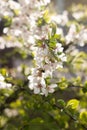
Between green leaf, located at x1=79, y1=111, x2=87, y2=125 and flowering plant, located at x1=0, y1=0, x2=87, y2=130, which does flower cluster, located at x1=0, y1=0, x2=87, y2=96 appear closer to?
flowering plant, located at x1=0, y1=0, x2=87, y2=130

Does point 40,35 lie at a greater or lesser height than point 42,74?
greater

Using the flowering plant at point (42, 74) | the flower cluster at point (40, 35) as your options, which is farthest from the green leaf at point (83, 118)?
the flower cluster at point (40, 35)

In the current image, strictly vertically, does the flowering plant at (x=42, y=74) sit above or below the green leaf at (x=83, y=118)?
above

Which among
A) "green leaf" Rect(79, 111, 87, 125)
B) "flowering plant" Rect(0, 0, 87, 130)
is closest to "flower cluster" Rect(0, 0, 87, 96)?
"flowering plant" Rect(0, 0, 87, 130)

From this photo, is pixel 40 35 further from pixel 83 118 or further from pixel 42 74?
pixel 83 118

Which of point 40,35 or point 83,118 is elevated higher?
point 40,35

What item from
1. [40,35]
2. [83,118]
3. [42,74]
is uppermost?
[40,35]

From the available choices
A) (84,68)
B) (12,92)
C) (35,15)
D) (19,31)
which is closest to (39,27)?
(35,15)

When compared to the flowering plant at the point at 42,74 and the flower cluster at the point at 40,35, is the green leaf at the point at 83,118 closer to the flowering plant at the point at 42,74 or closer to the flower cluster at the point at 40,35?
the flowering plant at the point at 42,74

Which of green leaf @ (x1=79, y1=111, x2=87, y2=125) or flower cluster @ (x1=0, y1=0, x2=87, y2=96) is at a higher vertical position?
flower cluster @ (x1=0, y1=0, x2=87, y2=96)

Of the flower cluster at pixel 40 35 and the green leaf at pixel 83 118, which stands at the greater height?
the flower cluster at pixel 40 35

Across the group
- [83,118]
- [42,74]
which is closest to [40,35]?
[42,74]

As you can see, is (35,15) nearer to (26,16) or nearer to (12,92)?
(26,16)

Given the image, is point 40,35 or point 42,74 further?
point 40,35
